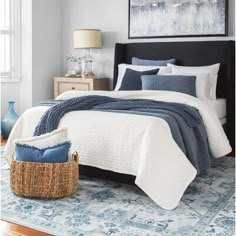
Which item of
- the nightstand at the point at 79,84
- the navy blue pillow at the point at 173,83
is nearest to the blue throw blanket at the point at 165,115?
the navy blue pillow at the point at 173,83

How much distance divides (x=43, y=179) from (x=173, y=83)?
211 cm

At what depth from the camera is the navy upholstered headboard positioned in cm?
477

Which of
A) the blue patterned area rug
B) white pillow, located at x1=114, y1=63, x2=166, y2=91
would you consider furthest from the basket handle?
white pillow, located at x1=114, y1=63, x2=166, y2=91

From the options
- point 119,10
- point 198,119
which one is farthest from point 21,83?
point 198,119

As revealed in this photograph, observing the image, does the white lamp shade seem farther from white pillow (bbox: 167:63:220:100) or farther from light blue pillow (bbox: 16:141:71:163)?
light blue pillow (bbox: 16:141:71:163)

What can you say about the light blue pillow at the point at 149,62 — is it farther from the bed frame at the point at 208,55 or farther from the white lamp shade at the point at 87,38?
the white lamp shade at the point at 87,38

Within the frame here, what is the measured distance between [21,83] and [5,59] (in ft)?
1.39

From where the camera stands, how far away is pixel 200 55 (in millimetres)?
5004

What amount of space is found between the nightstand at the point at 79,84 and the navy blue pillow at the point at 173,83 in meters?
1.27

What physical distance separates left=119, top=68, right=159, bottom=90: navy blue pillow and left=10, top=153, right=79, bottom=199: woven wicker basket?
2057 millimetres

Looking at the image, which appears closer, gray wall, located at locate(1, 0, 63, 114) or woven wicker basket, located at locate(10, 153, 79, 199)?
woven wicker basket, located at locate(10, 153, 79, 199)

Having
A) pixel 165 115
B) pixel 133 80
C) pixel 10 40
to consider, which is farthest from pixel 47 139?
pixel 10 40

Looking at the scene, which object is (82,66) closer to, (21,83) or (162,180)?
(21,83)

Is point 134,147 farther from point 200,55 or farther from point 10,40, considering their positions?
point 10,40
